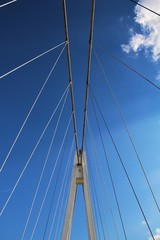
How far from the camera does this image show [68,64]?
8.02m

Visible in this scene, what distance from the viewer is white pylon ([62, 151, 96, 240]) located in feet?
30.8

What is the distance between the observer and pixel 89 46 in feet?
24.4

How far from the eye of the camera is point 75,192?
10609 millimetres

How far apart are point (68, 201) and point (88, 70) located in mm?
4567

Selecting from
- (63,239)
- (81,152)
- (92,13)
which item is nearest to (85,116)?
(81,152)

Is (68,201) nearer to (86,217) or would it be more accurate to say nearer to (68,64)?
(86,217)

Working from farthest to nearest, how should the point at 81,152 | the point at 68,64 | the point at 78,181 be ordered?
1. the point at 81,152
2. the point at 78,181
3. the point at 68,64

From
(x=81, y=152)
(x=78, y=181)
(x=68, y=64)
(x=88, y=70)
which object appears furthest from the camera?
(x=81, y=152)

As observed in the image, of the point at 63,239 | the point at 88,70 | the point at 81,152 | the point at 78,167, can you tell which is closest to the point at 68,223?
the point at 63,239

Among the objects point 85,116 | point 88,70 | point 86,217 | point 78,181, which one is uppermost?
point 85,116

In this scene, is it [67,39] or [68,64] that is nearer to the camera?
[67,39]

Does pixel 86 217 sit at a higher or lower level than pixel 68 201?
lower

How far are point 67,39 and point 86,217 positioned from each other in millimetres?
5679

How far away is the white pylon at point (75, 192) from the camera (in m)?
9.40
